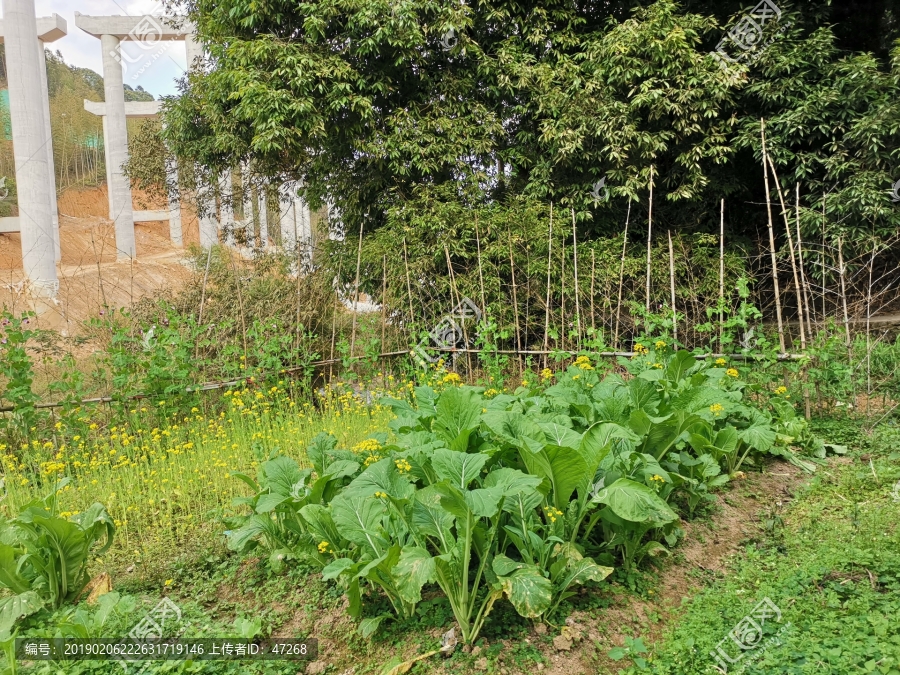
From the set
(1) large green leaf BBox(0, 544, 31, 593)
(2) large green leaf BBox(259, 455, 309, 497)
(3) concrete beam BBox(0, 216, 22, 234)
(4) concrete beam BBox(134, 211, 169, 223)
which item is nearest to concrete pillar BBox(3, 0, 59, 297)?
(3) concrete beam BBox(0, 216, 22, 234)

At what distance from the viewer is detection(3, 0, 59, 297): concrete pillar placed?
11438mm

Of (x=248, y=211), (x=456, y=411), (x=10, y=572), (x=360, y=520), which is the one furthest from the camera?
(x=248, y=211)

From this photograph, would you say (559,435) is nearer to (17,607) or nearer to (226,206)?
(17,607)

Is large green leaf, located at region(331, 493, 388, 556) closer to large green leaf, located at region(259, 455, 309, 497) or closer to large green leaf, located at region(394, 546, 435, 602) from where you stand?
large green leaf, located at region(394, 546, 435, 602)

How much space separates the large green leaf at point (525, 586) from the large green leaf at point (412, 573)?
275 mm

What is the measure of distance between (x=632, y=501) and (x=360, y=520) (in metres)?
1.08

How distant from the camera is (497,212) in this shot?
25.4ft

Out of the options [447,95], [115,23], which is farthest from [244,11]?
[115,23]

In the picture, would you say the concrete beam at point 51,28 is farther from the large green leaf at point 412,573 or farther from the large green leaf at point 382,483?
the large green leaf at point 412,573

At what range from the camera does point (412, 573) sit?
6.81ft

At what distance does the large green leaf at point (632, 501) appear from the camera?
2.25 meters

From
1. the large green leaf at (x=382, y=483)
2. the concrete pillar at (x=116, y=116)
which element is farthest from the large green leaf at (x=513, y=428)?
the concrete pillar at (x=116, y=116)

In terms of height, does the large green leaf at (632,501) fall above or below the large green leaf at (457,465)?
below

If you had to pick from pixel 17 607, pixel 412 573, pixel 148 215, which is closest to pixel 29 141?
pixel 148 215
